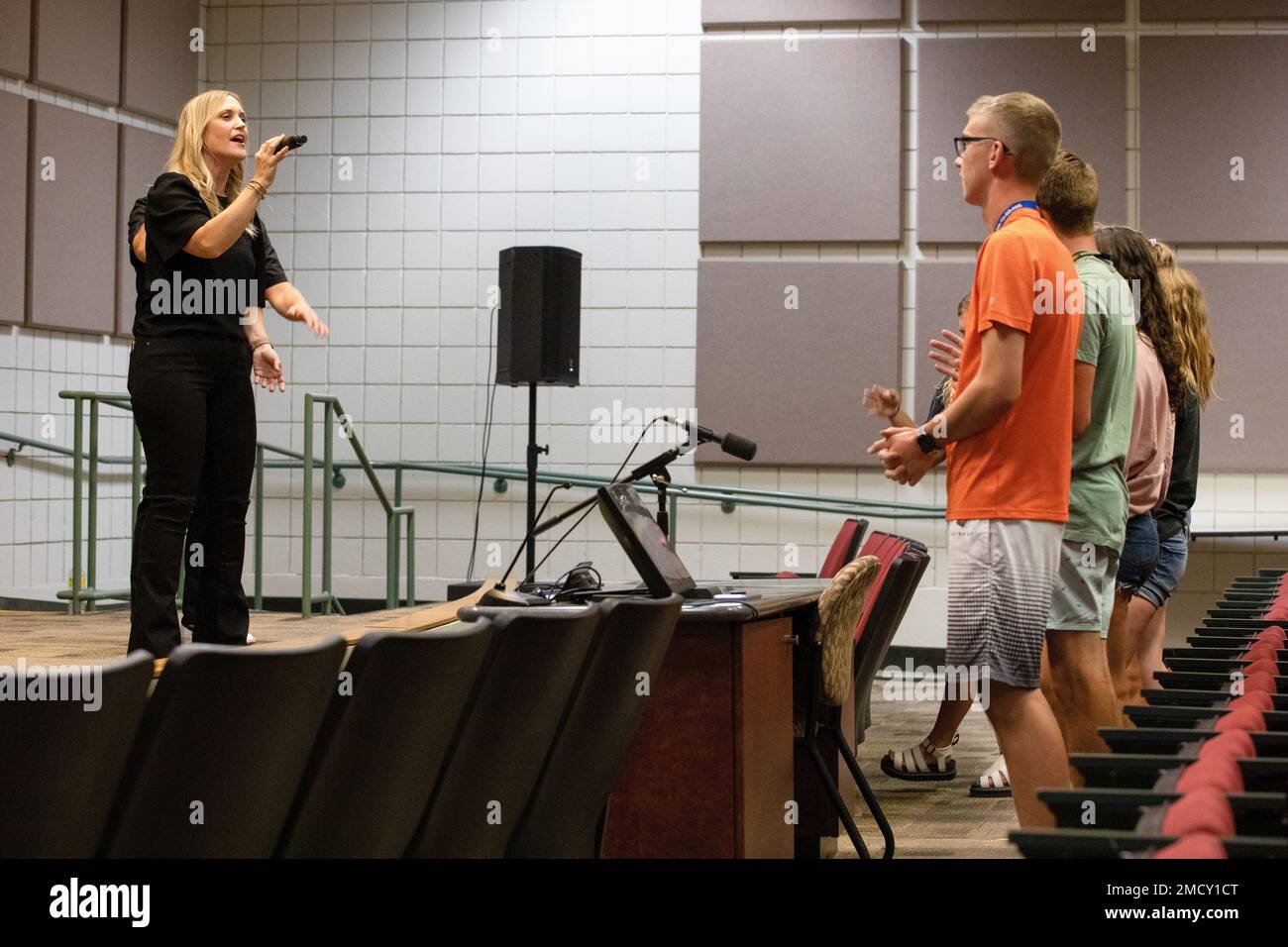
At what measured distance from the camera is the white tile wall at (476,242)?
267 inches

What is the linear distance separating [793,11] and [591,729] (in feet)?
17.6

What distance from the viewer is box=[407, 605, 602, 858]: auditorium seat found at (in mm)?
1737

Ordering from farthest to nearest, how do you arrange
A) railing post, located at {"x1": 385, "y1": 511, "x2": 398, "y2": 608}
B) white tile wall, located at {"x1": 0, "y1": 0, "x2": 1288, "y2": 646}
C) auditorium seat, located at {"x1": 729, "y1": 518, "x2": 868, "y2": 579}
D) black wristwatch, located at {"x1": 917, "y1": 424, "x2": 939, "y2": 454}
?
white tile wall, located at {"x1": 0, "y1": 0, "x2": 1288, "y2": 646}
railing post, located at {"x1": 385, "y1": 511, "x2": 398, "y2": 608}
auditorium seat, located at {"x1": 729, "y1": 518, "x2": 868, "y2": 579}
black wristwatch, located at {"x1": 917, "y1": 424, "x2": 939, "y2": 454}

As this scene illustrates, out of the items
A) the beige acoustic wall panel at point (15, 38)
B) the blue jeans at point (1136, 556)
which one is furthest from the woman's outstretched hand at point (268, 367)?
the beige acoustic wall panel at point (15, 38)

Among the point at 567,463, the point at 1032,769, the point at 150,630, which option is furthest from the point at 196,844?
the point at 567,463

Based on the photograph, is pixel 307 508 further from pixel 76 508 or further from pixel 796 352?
pixel 796 352

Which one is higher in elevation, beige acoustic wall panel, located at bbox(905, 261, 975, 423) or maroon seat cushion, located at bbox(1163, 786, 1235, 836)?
beige acoustic wall panel, located at bbox(905, 261, 975, 423)

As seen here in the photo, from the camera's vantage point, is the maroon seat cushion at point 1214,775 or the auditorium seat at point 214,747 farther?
the auditorium seat at point 214,747

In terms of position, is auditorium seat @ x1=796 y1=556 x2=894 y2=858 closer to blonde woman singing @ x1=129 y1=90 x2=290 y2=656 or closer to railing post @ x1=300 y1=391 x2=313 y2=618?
blonde woman singing @ x1=129 y1=90 x2=290 y2=656

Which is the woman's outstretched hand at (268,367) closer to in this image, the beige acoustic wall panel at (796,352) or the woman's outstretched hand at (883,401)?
the woman's outstretched hand at (883,401)

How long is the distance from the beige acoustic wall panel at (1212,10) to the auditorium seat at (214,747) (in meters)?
6.13

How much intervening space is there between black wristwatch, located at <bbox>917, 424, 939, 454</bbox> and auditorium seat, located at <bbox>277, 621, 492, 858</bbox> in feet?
3.60

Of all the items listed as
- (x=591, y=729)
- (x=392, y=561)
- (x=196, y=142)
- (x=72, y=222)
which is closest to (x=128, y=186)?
(x=72, y=222)

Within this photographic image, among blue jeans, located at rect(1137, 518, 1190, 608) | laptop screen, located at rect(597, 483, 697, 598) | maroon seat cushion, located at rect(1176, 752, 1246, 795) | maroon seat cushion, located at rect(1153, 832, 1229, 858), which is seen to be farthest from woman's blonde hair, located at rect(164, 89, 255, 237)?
maroon seat cushion, located at rect(1153, 832, 1229, 858)
